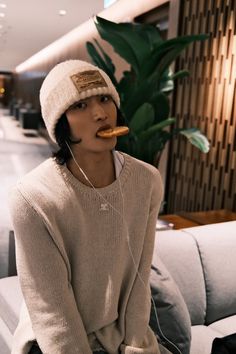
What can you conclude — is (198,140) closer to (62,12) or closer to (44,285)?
(44,285)

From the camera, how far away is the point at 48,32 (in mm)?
8500

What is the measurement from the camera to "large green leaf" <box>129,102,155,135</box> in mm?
2111

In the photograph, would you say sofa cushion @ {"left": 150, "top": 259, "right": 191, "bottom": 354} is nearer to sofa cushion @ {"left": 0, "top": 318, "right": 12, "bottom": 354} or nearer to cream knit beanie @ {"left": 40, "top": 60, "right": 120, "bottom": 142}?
sofa cushion @ {"left": 0, "top": 318, "right": 12, "bottom": 354}

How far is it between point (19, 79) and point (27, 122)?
8.90 m

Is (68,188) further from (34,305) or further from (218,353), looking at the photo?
(218,353)

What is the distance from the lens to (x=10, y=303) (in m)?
1.46

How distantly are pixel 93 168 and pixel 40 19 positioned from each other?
21.5ft

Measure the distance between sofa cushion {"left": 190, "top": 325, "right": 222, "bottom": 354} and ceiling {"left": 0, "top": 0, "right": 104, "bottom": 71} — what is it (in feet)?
14.9

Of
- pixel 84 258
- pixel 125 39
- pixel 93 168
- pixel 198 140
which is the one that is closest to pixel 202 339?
pixel 84 258

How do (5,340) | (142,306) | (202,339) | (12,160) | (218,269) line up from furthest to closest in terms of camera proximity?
1. (12,160)
2. (218,269)
3. (202,339)
4. (5,340)
5. (142,306)

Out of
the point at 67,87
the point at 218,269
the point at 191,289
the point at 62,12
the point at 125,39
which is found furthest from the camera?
the point at 62,12

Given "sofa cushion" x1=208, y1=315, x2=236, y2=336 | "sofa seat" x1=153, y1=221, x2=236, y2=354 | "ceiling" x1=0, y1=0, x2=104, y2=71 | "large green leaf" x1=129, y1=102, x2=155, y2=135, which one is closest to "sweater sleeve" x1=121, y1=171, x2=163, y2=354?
"sofa seat" x1=153, y1=221, x2=236, y2=354

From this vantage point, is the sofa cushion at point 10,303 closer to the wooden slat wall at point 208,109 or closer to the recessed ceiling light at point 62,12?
the wooden slat wall at point 208,109

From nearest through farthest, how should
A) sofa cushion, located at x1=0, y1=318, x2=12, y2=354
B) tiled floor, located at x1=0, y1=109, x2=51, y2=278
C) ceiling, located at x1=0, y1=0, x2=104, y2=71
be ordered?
sofa cushion, located at x1=0, y1=318, x2=12, y2=354, tiled floor, located at x1=0, y1=109, x2=51, y2=278, ceiling, located at x1=0, y1=0, x2=104, y2=71
